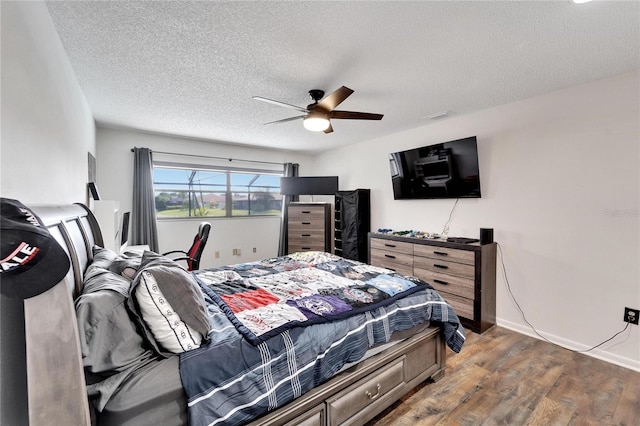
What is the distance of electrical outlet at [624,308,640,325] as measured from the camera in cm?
226

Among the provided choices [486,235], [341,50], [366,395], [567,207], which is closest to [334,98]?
[341,50]

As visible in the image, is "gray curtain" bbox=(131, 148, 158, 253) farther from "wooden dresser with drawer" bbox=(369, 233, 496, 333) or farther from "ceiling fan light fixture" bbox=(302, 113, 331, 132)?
"wooden dresser with drawer" bbox=(369, 233, 496, 333)

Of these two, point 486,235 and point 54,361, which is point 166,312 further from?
point 486,235

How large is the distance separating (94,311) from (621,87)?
401 centimetres

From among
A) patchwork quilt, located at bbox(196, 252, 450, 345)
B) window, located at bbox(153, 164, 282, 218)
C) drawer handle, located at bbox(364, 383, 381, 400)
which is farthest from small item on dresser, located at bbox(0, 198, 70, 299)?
window, located at bbox(153, 164, 282, 218)

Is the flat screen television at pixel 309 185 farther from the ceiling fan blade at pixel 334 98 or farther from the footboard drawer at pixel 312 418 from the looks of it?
the footboard drawer at pixel 312 418

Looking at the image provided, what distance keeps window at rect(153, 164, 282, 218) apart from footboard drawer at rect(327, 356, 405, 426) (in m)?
4.21

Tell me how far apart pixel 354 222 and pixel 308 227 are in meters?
1.03

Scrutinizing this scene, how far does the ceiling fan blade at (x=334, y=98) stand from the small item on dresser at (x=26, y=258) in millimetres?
1900

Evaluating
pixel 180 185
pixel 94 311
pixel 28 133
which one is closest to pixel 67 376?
pixel 94 311

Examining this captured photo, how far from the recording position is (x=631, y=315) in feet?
7.49

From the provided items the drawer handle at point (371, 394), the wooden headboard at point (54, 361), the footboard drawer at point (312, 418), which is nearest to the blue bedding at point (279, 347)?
the footboard drawer at point (312, 418)

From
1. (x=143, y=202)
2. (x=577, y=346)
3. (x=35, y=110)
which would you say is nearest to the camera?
(x=35, y=110)

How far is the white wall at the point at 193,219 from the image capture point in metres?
4.04
